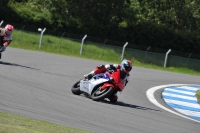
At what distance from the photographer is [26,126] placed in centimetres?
877

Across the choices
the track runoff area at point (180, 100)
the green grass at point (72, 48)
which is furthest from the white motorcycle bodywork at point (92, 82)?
the green grass at point (72, 48)

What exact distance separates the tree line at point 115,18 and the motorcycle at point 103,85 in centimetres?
2506

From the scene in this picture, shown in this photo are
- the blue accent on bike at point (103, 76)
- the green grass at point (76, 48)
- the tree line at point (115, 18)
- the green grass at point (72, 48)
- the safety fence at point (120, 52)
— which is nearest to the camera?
the blue accent on bike at point (103, 76)

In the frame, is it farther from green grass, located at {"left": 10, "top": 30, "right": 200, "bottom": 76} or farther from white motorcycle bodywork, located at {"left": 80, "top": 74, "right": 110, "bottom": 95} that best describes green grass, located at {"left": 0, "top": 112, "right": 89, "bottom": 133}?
green grass, located at {"left": 10, "top": 30, "right": 200, "bottom": 76}

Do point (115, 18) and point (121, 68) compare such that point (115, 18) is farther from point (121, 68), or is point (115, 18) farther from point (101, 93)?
point (101, 93)

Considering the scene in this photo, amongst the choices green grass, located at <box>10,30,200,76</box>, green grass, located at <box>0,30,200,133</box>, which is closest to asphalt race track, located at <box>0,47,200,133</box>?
green grass, located at <box>0,30,200,133</box>

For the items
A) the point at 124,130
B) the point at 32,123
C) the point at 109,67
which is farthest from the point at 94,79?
the point at 32,123

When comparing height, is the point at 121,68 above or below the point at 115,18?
below

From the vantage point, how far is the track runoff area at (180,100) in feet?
49.7

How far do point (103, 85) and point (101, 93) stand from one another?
0.21 metres

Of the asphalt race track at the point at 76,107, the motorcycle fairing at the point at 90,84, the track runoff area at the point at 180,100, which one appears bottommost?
the track runoff area at the point at 180,100

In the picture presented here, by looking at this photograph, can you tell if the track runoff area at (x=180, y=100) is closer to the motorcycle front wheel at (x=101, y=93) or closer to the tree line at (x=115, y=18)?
the motorcycle front wheel at (x=101, y=93)

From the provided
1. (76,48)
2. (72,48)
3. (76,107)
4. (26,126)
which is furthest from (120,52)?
(26,126)

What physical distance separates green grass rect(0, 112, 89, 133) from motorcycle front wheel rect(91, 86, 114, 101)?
4529mm
